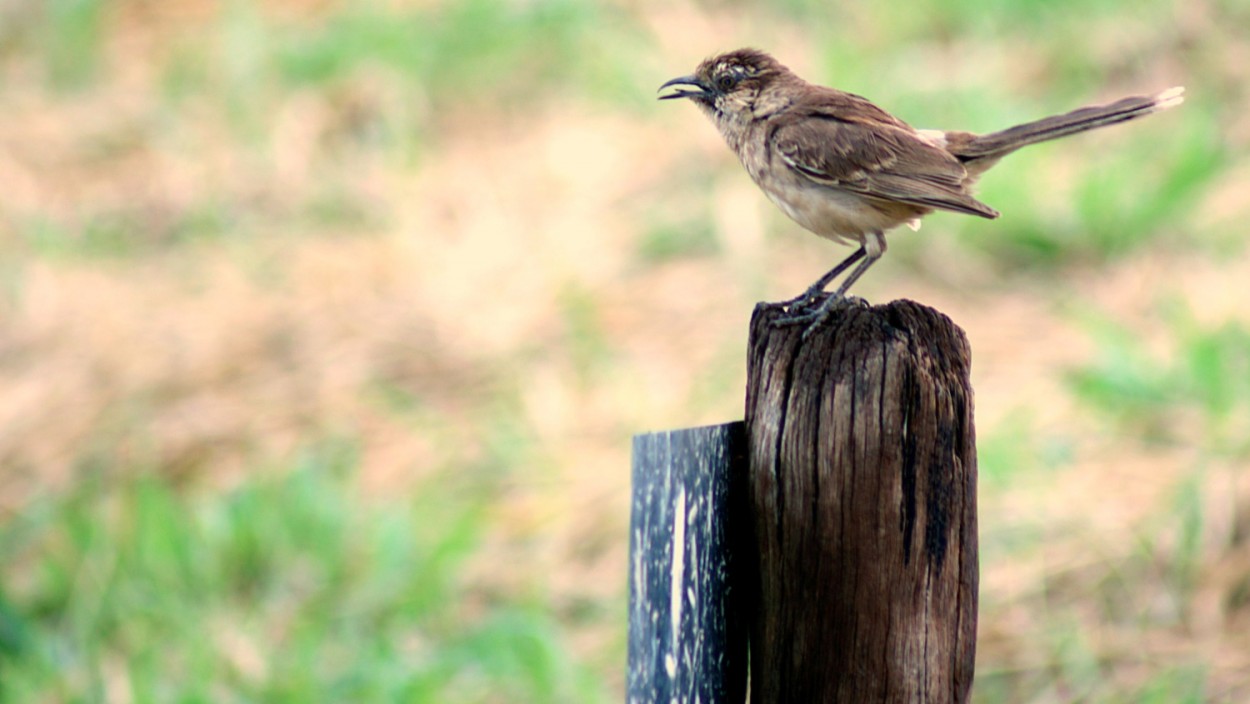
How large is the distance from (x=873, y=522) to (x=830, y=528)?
7cm

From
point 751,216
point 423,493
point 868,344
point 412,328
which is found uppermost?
point 751,216

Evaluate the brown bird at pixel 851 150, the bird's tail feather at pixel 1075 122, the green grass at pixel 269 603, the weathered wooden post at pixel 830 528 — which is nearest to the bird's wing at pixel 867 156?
the brown bird at pixel 851 150

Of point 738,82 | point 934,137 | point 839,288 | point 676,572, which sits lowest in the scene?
point 676,572

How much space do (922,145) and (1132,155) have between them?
417cm

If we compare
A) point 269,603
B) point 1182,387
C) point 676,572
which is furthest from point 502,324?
point 676,572

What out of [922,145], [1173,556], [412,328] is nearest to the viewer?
[922,145]

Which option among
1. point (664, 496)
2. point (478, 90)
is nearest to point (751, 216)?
point (478, 90)

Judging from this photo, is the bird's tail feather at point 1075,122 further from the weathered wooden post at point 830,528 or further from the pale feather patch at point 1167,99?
the weathered wooden post at point 830,528

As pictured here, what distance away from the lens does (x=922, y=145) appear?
3.61 m

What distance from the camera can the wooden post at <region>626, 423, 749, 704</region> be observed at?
2.33m

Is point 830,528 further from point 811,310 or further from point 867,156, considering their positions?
point 867,156

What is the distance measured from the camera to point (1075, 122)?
3.35m

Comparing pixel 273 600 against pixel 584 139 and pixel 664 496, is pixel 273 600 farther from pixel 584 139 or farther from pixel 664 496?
pixel 584 139

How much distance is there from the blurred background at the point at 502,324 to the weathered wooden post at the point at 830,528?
2.44 metres
